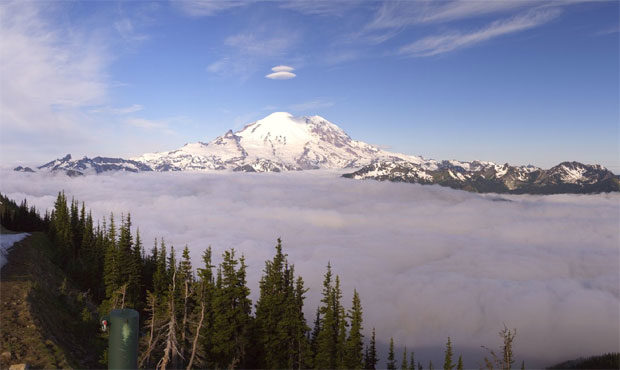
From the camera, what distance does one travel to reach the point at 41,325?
21812 mm

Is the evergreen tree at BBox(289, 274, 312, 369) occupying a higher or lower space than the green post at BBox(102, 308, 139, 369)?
lower

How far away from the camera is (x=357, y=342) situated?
45406mm

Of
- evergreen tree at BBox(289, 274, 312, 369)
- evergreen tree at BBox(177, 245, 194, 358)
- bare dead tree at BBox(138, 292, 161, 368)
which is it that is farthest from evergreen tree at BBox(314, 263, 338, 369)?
bare dead tree at BBox(138, 292, 161, 368)

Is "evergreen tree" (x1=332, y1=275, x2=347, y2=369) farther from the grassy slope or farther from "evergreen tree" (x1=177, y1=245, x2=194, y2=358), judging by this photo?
the grassy slope

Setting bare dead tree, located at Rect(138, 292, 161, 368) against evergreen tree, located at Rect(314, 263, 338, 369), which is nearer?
bare dead tree, located at Rect(138, 292, 161, 368)

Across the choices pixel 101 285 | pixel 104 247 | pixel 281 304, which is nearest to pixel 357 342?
pixel 281 304

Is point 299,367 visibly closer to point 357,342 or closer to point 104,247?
point 357,342

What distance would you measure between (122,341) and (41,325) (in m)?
19.0

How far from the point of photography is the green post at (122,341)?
812 centimetres

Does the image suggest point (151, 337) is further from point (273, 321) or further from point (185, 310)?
point (273, 321)

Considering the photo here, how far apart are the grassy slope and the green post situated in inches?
543

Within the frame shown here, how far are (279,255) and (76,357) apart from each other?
31.3 m

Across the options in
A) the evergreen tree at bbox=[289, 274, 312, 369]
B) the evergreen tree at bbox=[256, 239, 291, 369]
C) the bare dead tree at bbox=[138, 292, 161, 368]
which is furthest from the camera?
the evergreen tree at bbox=[289, 274, 312, 369]

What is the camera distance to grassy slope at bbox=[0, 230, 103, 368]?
728 inches
